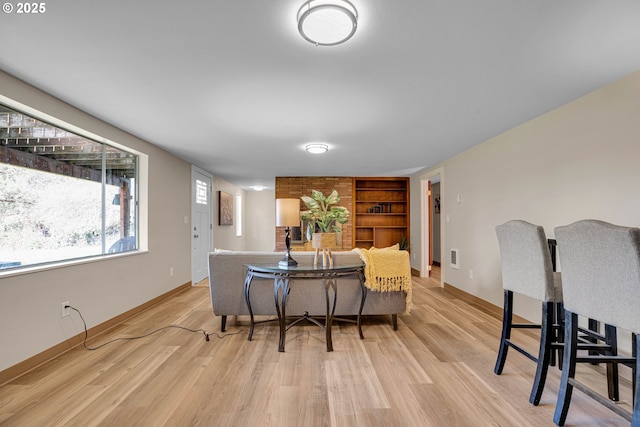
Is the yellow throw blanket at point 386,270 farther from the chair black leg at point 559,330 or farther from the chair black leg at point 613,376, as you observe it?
the chair black leg at point 613,376

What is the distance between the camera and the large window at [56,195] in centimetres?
210

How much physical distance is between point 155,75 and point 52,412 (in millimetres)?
2156

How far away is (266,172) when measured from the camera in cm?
583

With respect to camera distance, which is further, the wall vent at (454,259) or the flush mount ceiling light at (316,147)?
the wall vent at (454,259)

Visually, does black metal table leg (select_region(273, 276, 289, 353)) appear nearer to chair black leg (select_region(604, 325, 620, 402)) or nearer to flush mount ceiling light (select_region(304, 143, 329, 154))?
flush mount ceiling light (select_region(304, 143, 329, 154))

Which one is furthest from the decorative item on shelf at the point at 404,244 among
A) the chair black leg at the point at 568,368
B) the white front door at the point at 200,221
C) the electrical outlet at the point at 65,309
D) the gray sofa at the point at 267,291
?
the electrical outlet at the point at 65,309

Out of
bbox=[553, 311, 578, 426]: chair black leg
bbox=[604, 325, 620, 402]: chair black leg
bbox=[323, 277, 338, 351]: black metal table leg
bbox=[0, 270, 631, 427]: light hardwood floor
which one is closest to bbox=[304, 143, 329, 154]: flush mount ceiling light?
bbox=[323, 277, 338, 351]: black metal table leg

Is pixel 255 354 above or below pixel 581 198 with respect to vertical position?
below

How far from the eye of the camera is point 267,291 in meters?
2.83

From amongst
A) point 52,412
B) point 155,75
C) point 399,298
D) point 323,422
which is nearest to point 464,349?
point 399,298

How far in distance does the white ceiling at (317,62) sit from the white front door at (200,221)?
2.10 meters

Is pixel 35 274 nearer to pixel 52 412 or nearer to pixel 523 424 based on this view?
pixel 52 412

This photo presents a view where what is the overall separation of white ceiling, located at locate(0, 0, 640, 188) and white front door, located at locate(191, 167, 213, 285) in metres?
2.10

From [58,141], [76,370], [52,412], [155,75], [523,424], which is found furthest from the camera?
[58,141]
